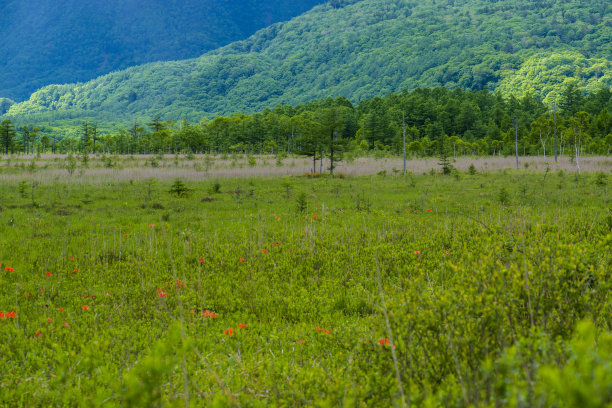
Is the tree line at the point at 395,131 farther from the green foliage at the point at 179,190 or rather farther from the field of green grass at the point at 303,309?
the field of green grass at the point at 303,309

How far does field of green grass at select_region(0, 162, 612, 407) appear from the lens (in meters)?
2.61

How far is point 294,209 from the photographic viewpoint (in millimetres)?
14016

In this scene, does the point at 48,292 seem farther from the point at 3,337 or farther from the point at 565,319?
the point at 565,319

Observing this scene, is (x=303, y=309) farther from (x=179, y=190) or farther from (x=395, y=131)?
(x=395, y=131)

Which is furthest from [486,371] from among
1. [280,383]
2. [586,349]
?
[280,383]

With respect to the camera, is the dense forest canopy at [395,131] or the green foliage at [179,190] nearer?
the green foliage at [179,190]

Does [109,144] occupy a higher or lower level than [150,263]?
higher

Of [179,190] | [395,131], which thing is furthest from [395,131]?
[179,190]

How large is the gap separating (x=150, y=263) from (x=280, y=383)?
5014 mm

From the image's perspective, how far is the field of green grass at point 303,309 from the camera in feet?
8.55

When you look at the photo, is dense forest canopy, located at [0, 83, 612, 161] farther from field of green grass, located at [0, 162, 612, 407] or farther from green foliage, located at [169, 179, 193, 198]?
field of green grass, located at [0, 162, 612, 407]

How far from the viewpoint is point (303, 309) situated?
6.08 meters

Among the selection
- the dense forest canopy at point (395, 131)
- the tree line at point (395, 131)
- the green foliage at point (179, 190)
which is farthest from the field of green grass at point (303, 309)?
the dense forest canopy at point (395, 131)

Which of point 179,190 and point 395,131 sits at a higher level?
point 395,131
